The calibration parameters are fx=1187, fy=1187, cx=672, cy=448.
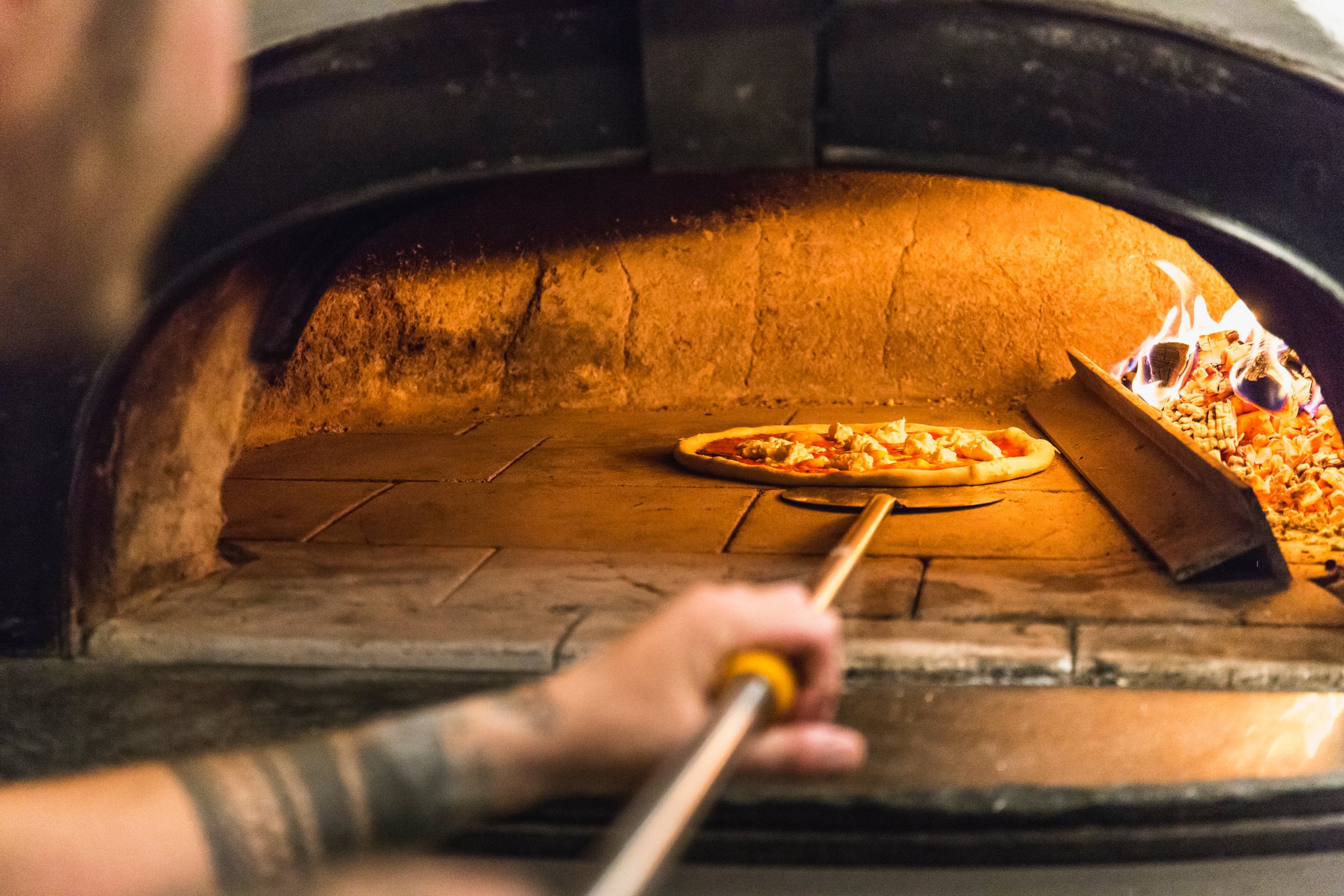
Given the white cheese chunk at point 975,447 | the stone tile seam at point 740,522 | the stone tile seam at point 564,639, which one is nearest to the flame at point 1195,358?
the white cheese chunk at point 975,447

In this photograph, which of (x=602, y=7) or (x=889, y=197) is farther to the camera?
(x=889, y=197)

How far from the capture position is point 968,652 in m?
1.97

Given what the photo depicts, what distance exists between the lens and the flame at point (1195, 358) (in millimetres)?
3266

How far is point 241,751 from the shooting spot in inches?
42.0

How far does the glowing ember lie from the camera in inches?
110

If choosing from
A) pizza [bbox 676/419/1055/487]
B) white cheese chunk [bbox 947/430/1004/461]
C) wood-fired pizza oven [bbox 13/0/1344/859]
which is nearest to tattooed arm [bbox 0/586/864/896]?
wood-fired pizza oven [bbox 13/0/1344/859]

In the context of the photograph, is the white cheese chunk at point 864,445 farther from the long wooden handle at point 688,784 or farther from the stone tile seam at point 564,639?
the long wooden handle at point 688,784

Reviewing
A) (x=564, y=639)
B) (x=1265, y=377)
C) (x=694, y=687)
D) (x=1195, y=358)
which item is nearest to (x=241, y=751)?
(x=694, y=687)

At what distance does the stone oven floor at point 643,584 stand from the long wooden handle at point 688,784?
112cm

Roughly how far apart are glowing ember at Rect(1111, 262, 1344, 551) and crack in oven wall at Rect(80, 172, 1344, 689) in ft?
0.74

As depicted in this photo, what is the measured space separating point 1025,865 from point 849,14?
50.7 inches

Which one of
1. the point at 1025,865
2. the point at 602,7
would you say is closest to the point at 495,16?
the point at 602,7

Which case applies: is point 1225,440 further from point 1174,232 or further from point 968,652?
point 968,652

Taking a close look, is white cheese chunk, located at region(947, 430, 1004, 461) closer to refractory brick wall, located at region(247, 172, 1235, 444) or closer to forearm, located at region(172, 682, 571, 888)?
refractory brick wall, located at region(247, 172, 1235, 444)
